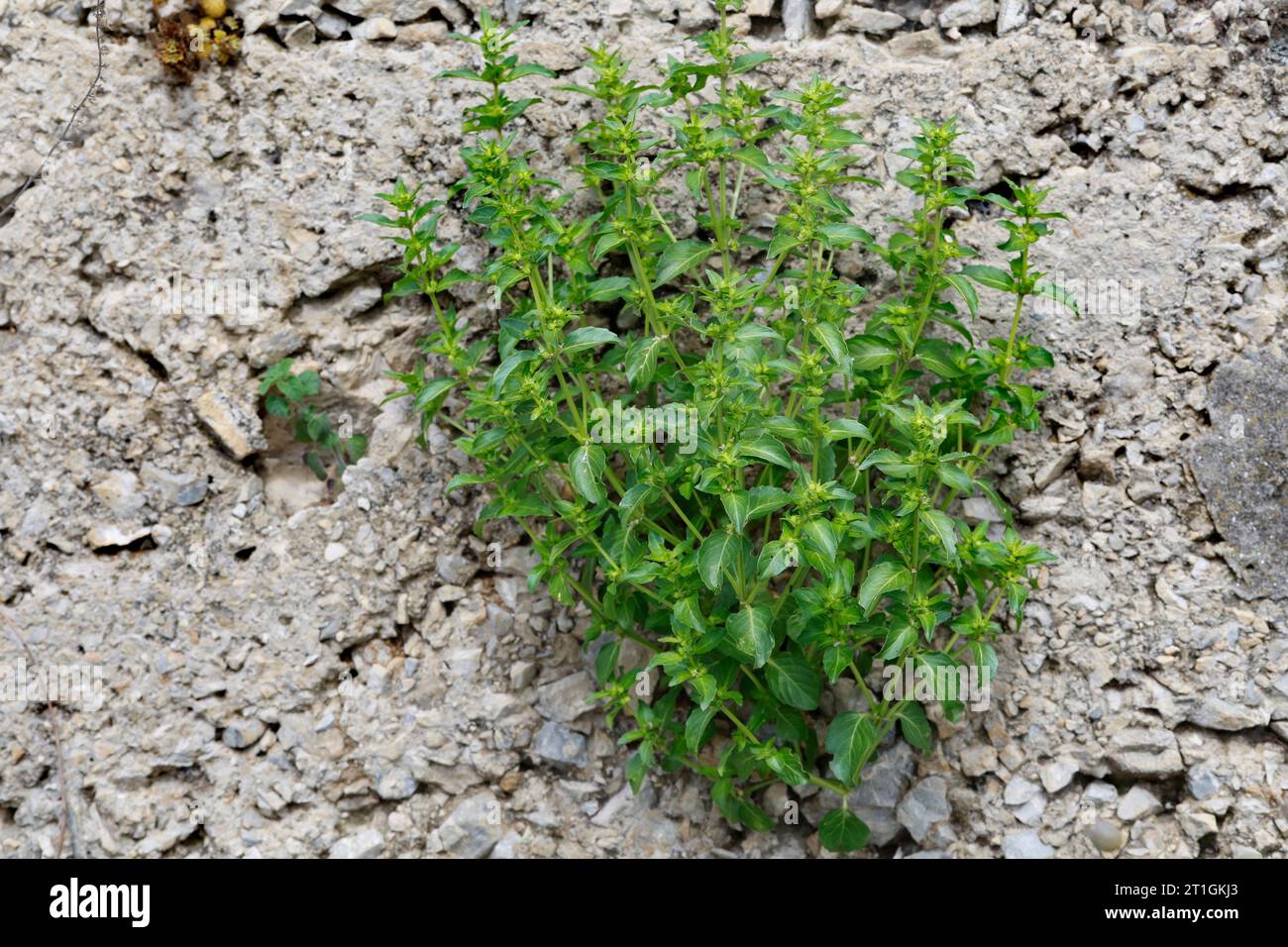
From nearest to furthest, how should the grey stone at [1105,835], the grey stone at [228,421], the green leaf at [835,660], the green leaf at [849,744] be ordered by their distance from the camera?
the green leaf at [835,660] < the green leaf at [849,744] < the grey stone at [1105,835] < the grey stone at [228,421]

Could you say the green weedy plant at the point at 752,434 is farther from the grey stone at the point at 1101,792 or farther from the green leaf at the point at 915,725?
the grey stone at the point at 1101,792

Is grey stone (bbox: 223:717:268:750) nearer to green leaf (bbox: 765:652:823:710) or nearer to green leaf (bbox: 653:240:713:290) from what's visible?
green leaf (bbox: 765:652:823:710)

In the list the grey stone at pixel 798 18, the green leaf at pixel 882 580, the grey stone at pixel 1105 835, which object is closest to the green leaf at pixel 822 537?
the green leaf at pixel 882 580

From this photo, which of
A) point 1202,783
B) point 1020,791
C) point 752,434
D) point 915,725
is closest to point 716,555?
point 752,434

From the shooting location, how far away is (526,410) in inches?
144

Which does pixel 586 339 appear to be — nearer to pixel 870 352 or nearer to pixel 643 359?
pixel 643 359

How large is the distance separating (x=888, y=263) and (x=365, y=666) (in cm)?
249

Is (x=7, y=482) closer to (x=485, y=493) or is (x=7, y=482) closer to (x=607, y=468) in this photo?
(x=485, y=493)

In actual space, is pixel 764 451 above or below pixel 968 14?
below

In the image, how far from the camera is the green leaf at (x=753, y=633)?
3.21m

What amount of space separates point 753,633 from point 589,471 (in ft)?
2.37

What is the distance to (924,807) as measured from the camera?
12.2ft

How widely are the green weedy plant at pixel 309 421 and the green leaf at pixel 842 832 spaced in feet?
7.34

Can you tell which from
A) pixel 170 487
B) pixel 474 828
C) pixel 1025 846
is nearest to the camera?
pixel 1025 846
